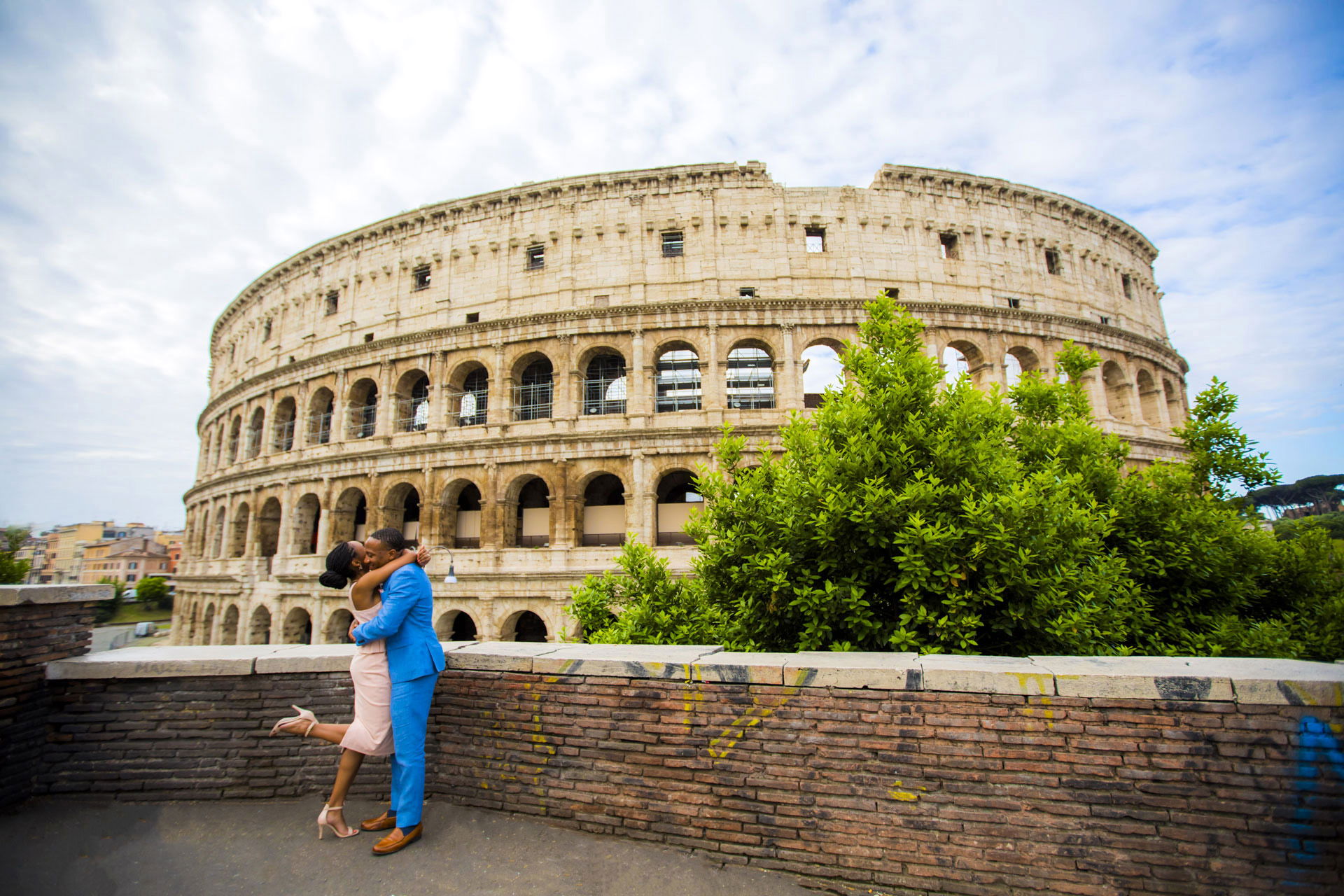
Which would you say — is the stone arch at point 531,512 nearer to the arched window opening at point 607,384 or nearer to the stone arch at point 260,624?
the arched window opening at point 607,384

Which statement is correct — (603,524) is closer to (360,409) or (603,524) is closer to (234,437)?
(360,409)

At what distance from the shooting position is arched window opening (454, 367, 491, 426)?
Answer: 67.2 ft

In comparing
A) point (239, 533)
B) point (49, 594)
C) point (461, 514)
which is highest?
point (461, 514)

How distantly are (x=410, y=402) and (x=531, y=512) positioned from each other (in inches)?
244

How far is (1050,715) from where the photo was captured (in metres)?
3.52

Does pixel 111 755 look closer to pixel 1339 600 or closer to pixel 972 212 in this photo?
pixel 1339 600

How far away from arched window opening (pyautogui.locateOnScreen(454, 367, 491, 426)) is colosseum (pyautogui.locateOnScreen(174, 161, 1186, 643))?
0.37 feet

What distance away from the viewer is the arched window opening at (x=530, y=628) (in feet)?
62.3

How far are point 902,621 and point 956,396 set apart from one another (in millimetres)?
2659

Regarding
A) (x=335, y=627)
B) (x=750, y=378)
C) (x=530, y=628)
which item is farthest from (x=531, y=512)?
(x=750, y=378)

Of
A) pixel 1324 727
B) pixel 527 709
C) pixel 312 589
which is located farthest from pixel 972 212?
pixel 312 589

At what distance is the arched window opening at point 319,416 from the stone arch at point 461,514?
6.51 meters

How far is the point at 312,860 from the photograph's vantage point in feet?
12.5

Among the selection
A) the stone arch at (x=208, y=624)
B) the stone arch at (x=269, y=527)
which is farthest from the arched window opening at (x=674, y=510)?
the stone arch at (x=208, y=624)
